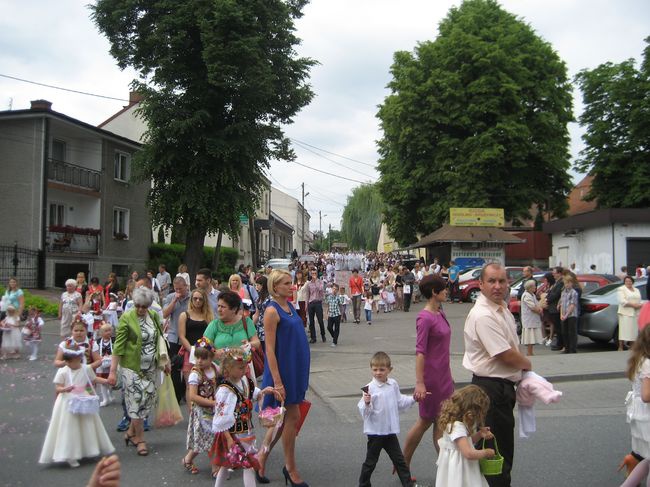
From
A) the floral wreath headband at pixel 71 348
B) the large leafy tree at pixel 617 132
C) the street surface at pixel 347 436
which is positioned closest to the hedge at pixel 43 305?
the street surface at pixel 347 436

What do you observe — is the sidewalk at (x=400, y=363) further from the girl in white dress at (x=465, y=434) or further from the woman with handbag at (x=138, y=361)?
the girl in white dress at (x=465, y=434)

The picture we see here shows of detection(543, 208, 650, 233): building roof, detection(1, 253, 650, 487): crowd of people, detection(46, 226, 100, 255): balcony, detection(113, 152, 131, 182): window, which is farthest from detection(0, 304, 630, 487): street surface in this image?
detection(113, 152, 131, 182): window

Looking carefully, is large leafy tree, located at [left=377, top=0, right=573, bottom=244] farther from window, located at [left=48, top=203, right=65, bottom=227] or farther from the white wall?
window, located at [left=48, top=203, right=65, bottom=227]

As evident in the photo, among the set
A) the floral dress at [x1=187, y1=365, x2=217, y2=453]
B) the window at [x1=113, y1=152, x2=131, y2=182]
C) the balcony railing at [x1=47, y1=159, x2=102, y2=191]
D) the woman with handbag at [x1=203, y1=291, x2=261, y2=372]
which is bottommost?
the floral dress at [x1=187, y1=365, x2=217, y2=453]

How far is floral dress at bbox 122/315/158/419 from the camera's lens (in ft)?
20.7

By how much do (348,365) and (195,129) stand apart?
651 inches

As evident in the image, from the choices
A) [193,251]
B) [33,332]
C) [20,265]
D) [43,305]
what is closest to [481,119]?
[193,251]

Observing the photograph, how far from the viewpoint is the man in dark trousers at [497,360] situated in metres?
4.18

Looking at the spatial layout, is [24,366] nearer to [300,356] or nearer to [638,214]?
[300,356]

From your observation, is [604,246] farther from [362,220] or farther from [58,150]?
[362,220]

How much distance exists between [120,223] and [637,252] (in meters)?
25.6

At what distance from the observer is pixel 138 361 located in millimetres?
6410

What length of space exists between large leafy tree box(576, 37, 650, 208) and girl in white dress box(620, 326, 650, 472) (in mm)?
33347

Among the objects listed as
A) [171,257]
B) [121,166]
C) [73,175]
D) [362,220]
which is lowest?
[171,257]
